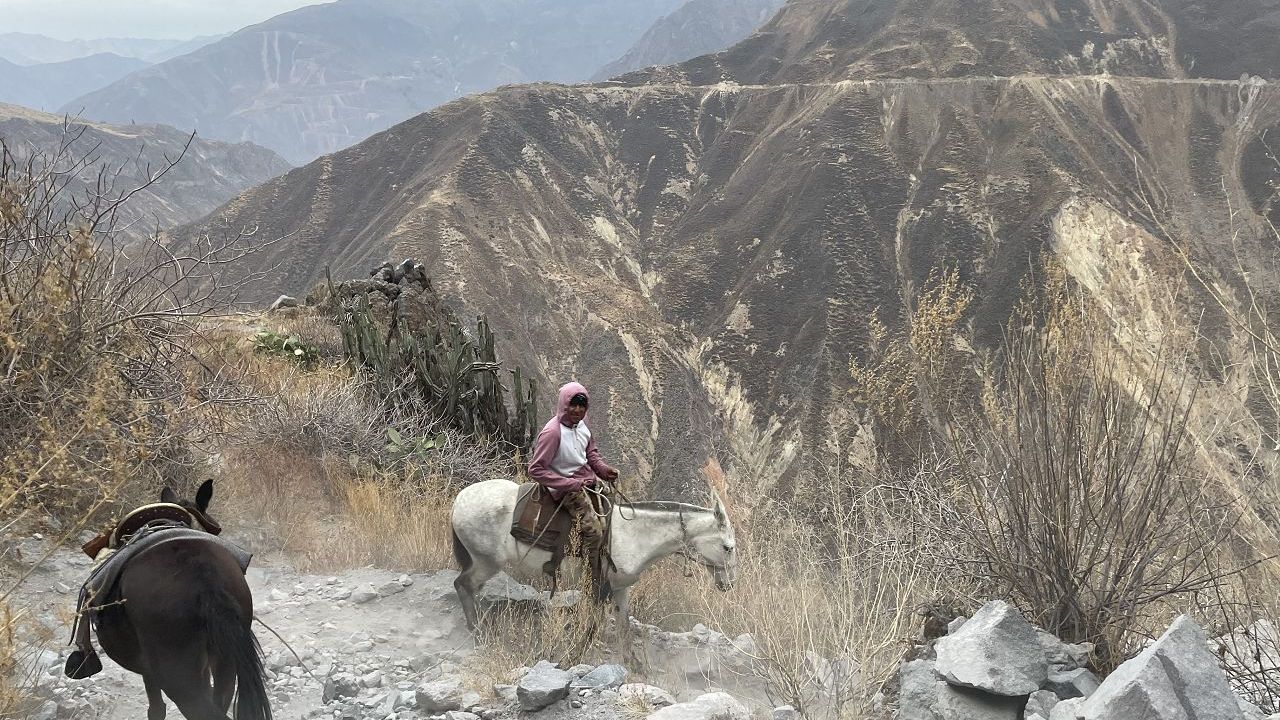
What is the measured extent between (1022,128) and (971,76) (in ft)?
26.5

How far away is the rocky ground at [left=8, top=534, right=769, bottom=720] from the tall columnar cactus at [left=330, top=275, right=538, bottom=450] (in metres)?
4.16

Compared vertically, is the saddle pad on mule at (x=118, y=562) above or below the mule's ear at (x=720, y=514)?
above

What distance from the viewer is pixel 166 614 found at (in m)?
3.45

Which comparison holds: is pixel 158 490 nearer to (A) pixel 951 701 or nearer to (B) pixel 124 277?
(B) pixel 124 277

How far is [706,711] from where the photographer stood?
3801 millimetres

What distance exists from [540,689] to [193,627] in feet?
5.72

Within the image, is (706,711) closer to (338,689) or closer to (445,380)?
(338,689)

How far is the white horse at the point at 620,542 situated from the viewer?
5.64 metres

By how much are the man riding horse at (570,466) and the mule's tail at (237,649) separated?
2.22 meters

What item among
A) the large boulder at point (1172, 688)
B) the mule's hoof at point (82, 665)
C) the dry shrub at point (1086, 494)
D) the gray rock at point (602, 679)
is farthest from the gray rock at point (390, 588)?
the large boulder at point (1172, 688)

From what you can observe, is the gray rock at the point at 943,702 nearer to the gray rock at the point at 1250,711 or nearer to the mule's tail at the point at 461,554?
the gray rock at the point at 1250,711

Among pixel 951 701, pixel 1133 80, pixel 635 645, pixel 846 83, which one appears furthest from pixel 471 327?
pixel 1133 80

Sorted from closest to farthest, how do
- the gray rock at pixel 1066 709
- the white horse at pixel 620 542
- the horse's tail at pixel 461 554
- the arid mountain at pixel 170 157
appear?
the gray rock at pixel 1066 709, the white horse at pixel 620 542, the horse's tail at pixel 461 554, the arid mountain at pixel 170 157

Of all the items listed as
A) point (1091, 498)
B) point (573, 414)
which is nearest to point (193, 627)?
point (573, 414)
